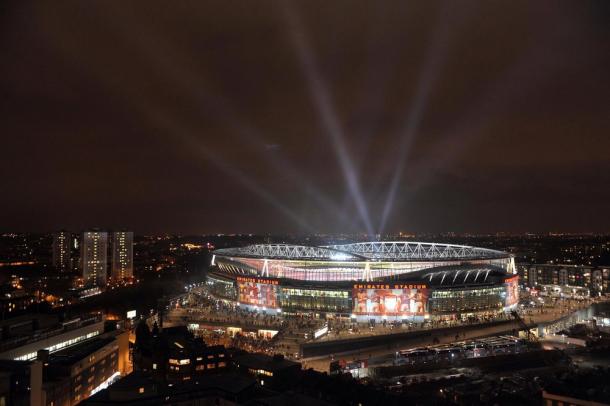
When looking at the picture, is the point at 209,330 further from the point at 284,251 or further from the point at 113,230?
the point at 113,230

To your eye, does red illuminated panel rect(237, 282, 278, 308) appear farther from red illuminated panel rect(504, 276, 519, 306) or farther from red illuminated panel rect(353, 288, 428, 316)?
red illuminated panel rect(504, 276, 519, 306)

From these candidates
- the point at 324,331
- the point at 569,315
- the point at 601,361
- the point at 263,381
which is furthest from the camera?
the point at 569,315

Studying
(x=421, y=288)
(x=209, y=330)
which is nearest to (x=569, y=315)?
(x=421, y=288)

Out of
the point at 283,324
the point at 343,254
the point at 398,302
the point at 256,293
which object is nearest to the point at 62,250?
the point at 256,293

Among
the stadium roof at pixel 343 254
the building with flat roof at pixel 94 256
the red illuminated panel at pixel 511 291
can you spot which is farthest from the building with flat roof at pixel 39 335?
the building with flat roof at pixel 94 256

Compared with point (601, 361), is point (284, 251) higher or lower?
higher

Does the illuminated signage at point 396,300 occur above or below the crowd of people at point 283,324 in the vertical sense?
above

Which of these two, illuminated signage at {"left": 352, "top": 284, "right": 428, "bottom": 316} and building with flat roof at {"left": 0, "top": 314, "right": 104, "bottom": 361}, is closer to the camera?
building with flat roof at {"left": 0, "top": 314, "right": 104, "bottom": 361}

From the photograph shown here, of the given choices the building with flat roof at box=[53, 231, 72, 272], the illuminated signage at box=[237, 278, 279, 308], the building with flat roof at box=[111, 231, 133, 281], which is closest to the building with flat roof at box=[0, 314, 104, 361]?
the illuminated signage at box=[237, 278, 279, 308]

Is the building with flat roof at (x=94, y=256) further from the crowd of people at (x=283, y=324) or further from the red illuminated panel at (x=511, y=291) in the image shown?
the red illuminated panel at (x=511, y=291)
